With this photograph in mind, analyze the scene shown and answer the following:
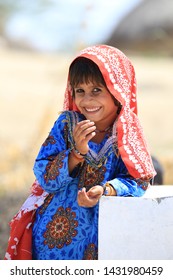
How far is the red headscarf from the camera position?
3.32m

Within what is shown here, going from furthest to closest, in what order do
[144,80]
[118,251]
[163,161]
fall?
[144,80]
[163,161]
[118,251]

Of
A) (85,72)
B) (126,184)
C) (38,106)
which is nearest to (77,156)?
(126,184)

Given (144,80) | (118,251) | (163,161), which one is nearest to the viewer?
(118,251)

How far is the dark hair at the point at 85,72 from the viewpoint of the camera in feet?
11.0

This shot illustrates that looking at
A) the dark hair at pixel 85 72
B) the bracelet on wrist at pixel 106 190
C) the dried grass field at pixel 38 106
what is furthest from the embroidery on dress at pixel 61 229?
the dried grass field at pixel 38 106

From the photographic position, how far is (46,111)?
24.5ft

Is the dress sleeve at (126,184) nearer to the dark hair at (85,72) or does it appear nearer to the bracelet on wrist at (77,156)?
the bracelet on wrist at (77,156)

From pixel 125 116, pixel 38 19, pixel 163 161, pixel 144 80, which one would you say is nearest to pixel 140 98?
pixel 144 80

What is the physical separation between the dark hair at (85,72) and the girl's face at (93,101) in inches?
0.7

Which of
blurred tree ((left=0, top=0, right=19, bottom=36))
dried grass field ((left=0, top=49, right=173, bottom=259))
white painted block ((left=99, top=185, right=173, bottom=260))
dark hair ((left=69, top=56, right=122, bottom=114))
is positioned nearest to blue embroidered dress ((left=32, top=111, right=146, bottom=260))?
white painted block ((left=99, top=185, right=173, bottom=260))

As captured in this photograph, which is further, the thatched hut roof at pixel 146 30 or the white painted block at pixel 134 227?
the thatched hut roof at pixel 146 30

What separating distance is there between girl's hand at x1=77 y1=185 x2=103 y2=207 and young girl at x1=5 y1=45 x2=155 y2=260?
53 millimetres

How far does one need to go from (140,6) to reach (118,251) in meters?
5.13

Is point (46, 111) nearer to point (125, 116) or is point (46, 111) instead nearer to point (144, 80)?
point (144, 80)
